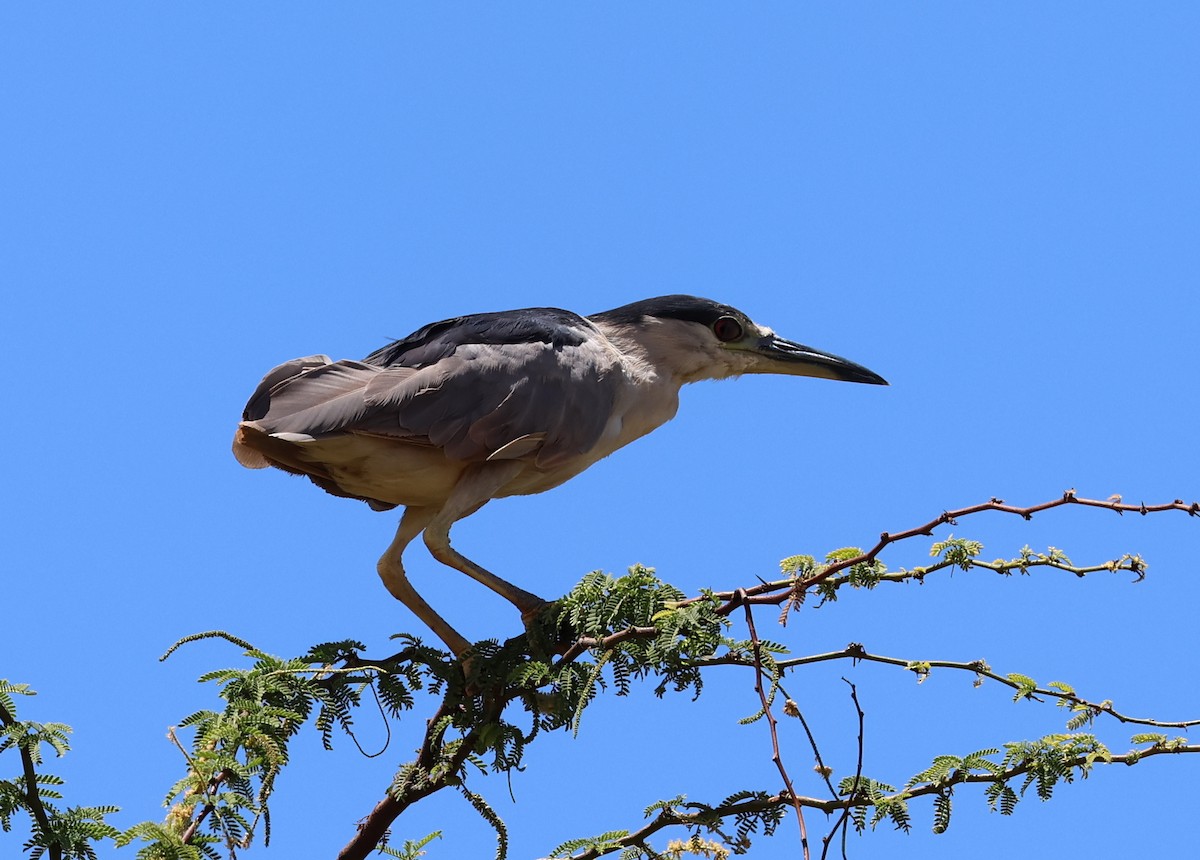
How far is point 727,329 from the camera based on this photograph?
710cm

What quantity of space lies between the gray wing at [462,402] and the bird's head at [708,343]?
623 millimetres

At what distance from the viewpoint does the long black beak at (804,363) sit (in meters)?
7.11

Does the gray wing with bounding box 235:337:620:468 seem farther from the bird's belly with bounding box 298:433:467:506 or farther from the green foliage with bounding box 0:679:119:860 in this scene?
the green foliage with bounding box 0:679:119:860

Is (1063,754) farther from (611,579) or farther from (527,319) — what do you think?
(527,319)

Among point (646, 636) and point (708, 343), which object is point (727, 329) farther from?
point (646, 636)

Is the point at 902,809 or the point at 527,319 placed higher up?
the point at 527,319

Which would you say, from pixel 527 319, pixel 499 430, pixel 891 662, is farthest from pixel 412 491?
pixel 891 662

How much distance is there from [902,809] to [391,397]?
2725 millimetres

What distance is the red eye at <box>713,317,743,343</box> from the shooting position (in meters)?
7.09

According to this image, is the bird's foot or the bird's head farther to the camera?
the bird's head

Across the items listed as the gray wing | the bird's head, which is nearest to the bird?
the gray wing

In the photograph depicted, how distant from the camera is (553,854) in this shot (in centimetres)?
450

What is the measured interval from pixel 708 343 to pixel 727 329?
0.46ft

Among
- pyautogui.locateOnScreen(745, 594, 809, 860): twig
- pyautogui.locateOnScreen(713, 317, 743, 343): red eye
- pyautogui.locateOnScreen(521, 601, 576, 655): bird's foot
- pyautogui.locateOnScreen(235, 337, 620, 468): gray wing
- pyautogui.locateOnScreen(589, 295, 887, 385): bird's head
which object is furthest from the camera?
pyautogui.locateOnScreen(713, 317, 743, 343): red eye
